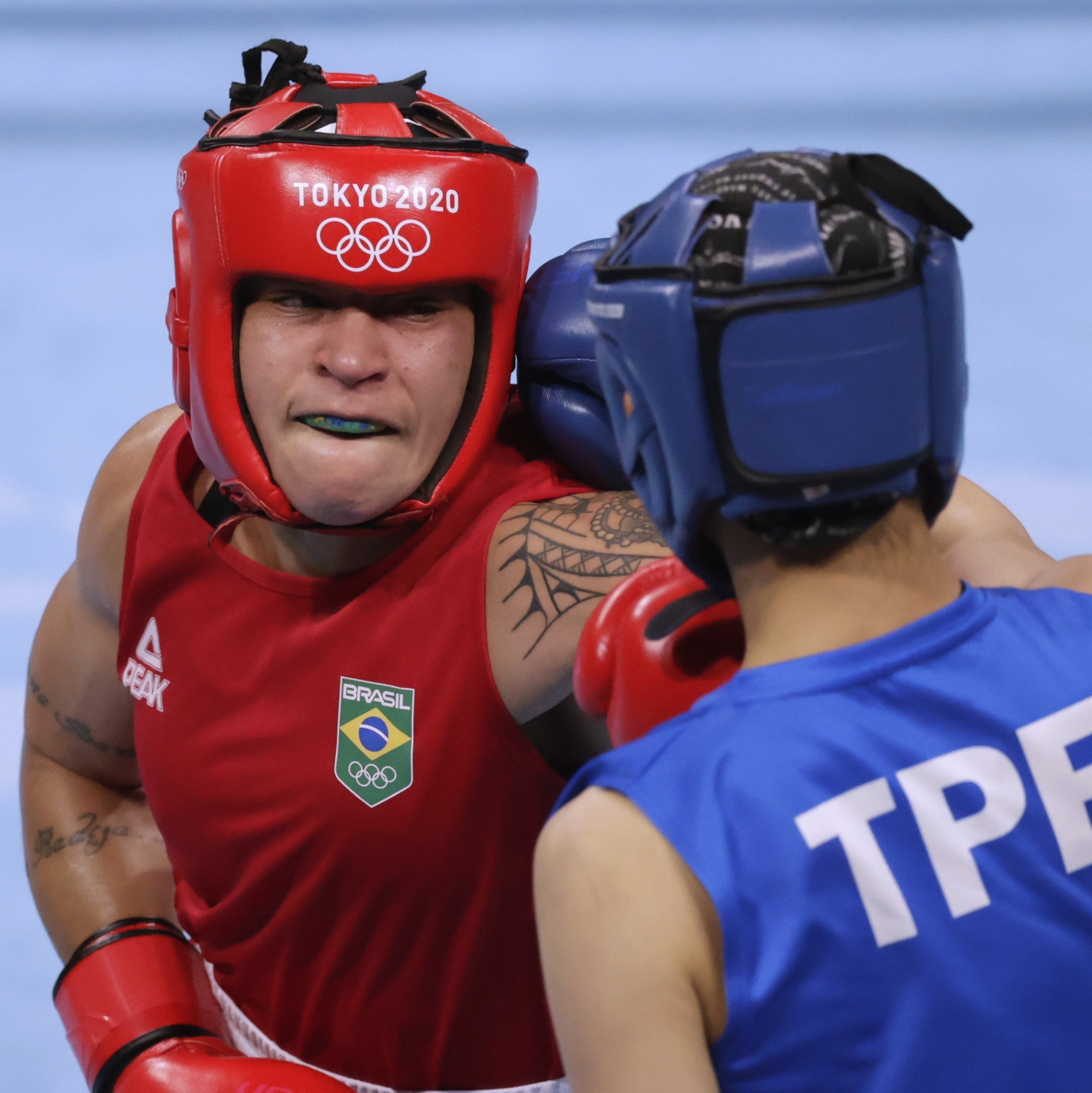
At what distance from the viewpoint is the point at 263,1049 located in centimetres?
216

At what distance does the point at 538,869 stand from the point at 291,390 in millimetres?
934

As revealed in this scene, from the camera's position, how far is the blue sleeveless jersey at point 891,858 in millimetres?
1054

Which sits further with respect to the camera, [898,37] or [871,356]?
[898,37]

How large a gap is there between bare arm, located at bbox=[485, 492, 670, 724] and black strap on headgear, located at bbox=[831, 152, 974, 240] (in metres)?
0.68

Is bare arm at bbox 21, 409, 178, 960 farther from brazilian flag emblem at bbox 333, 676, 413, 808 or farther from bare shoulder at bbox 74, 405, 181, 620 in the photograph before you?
brazilian flag emblem at bbox 333, 676, 413, 808

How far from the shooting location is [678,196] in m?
1.14

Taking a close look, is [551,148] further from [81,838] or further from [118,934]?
[118,934]

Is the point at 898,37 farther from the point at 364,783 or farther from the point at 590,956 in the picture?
the point at 590,956

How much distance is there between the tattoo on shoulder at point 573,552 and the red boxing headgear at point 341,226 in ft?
0.42

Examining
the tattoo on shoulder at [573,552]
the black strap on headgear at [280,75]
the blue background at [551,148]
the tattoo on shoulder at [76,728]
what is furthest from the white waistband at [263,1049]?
the black strap on headgear at [280,75]

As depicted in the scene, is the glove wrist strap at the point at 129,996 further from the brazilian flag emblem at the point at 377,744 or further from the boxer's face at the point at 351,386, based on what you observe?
the boxer's face at the point at 351,386

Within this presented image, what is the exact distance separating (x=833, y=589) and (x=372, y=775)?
2.95ft

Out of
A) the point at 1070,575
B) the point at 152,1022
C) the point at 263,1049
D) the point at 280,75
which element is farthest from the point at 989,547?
the point at 152,1022

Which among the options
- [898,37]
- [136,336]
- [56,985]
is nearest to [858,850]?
[56,985]
